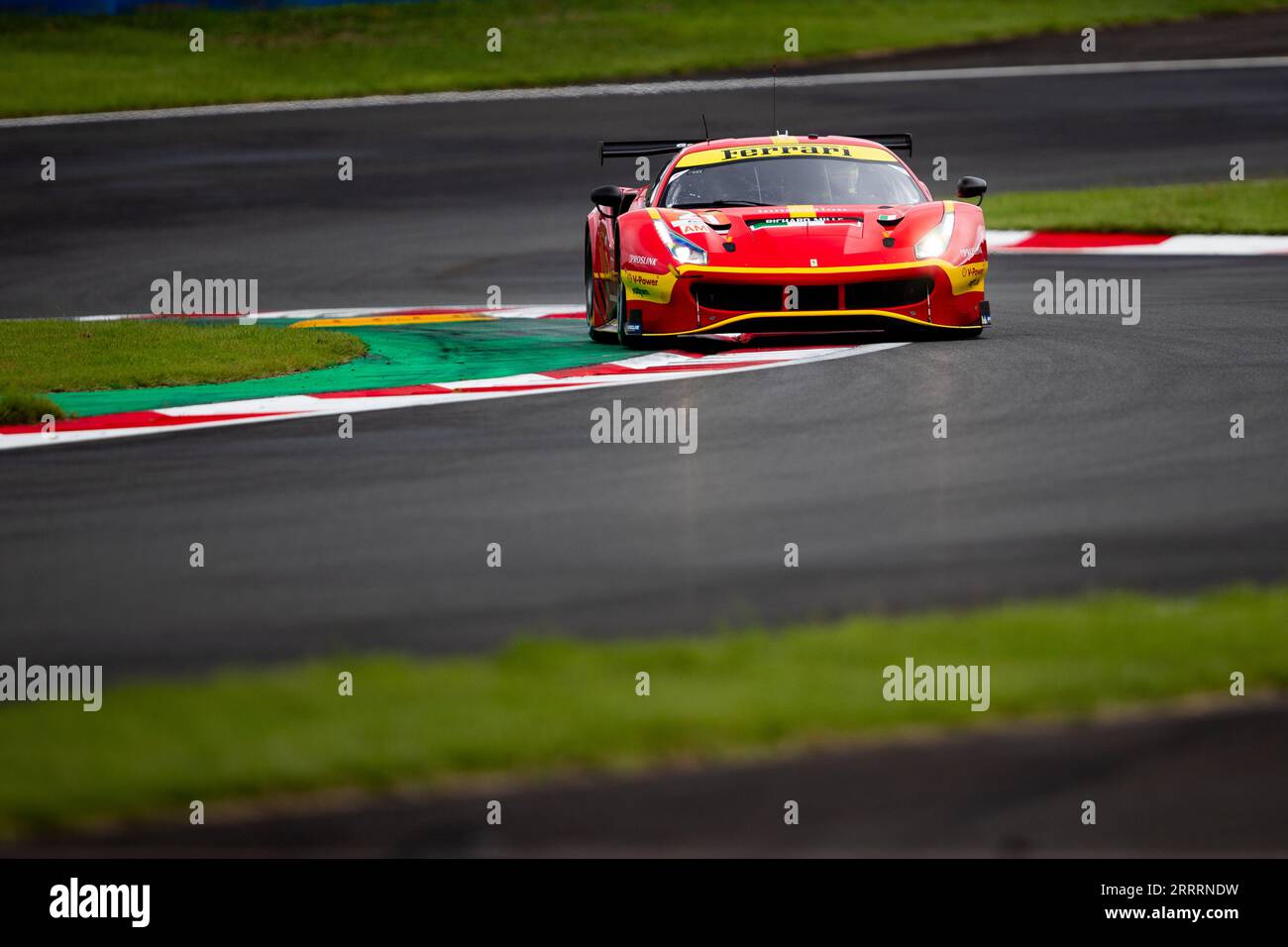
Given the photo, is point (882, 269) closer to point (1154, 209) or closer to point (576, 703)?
point (576, 703)

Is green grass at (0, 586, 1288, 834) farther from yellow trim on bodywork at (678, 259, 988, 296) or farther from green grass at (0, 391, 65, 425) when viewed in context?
yellow trim on bodywork at (678, 259, 988, 296)

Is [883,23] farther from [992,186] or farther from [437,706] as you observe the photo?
[437,706]

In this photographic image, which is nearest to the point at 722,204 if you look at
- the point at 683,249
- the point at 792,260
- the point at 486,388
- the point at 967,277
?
the point at 683,249

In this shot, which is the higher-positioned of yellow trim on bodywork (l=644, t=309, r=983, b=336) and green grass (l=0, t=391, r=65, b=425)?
yellow trim on bodywork (l=644, t=309, r=983, b=336)

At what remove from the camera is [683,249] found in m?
11.9

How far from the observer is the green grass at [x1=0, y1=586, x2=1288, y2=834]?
4746 millimetres

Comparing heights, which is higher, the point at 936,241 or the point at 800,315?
the point at 936,241

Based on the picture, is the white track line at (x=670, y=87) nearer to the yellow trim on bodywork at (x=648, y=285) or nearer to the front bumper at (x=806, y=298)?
the yellow trim on bodywork at (x=648, y=285)

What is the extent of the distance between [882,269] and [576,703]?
6.86 meters

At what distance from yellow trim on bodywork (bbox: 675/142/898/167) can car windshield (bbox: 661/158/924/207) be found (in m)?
0.05

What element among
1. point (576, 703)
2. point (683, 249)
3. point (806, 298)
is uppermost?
point (683, 249)
